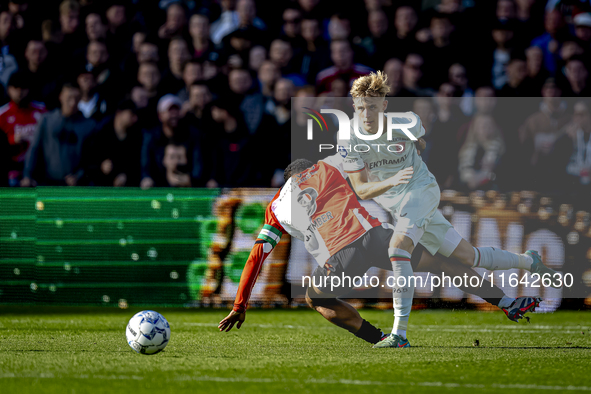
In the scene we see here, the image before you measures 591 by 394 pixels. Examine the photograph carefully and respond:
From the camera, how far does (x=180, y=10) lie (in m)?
11.1

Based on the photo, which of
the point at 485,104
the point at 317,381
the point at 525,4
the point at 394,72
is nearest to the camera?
the point at 317,381

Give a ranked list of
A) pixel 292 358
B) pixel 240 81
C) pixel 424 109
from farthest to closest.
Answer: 1. pixel 240 81
2. pixel 424 109
3. pixel 292 358

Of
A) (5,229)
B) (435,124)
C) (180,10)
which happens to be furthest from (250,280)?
(180,10)

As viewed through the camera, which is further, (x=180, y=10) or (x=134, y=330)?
(x=180, y=10)

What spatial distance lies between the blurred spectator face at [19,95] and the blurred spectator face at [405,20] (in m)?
5.64

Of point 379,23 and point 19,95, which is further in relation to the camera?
point 379,23

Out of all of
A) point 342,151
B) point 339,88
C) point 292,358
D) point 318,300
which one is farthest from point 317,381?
point 339,88

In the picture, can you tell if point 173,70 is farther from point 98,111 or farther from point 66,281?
point 66,281

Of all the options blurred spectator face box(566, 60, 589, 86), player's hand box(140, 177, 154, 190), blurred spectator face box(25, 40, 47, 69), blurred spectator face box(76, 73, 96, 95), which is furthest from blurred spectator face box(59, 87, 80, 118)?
blurred spectator face box(566, 60, 589, 86)

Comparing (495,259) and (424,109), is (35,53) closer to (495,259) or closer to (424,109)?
(424,109)

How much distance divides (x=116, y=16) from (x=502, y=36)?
6012 mm

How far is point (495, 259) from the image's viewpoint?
743cm

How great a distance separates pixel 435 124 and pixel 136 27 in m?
5.35

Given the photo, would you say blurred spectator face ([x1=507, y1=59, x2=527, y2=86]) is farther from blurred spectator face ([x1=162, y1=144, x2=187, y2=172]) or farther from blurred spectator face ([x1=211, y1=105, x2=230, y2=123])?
blurred spectator face ([x1=162, y1=144, x2=187, y2=172])
